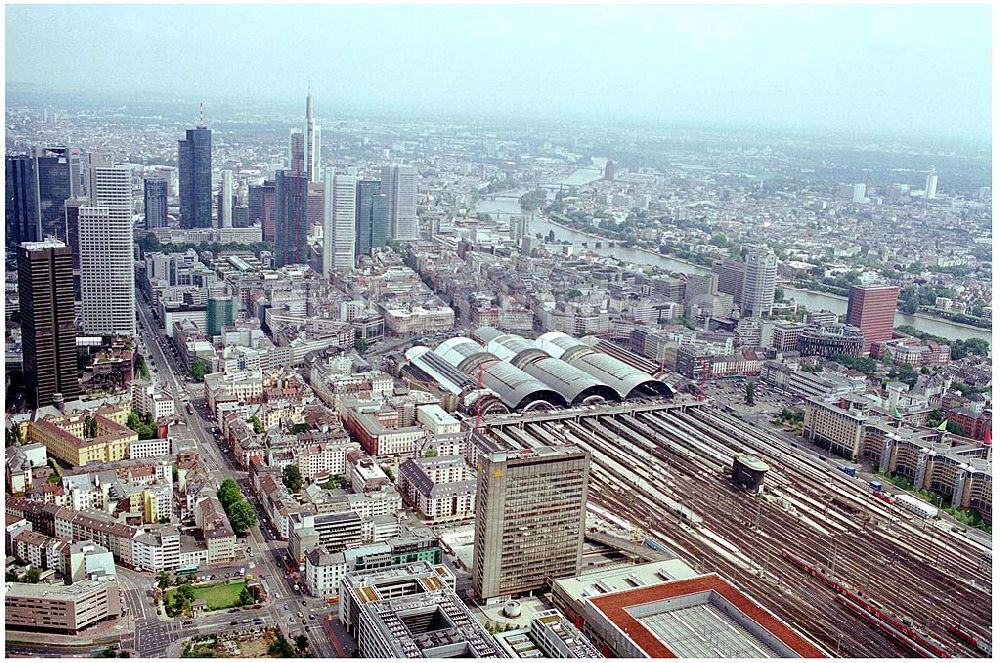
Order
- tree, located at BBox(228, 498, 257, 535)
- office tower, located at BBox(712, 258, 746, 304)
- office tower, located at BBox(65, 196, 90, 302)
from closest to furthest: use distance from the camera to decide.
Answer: tree, located at BBox(228, 498, 257, 535), office tower, located at BBox(65, 196, 90, 302), office tower, located at BBox(712, 258, 746, 304)

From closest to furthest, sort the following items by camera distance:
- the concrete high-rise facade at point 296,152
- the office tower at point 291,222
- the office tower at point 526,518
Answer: the office tower at point 526,518, the concrete high-rise facade at point 296,152, the office tower at point 291,222

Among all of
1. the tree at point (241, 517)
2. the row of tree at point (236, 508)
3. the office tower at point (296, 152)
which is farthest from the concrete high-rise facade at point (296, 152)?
the tree at point (241, 517)

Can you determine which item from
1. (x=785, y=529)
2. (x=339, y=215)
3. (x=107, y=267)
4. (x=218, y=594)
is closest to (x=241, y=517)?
(x=218, y=594)

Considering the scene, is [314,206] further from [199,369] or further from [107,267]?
[199,369]

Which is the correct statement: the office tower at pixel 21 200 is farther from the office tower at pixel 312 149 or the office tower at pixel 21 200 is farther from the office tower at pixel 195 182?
the office tower at pixel 312 149

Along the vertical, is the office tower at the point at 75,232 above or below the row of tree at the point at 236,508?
above

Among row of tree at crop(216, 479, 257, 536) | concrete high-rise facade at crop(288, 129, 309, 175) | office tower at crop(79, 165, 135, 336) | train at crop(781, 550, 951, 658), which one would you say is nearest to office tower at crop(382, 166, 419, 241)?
concrete high-rise facade at crop(288, 129, 309, 175)

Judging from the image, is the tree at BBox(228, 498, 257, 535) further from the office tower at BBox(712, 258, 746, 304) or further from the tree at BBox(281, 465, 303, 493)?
the office tower at BBox(712, 258, 746, 304)

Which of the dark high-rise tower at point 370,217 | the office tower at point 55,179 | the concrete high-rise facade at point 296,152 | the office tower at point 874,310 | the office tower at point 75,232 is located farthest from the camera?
the dark high-rise tower at point 370,217
